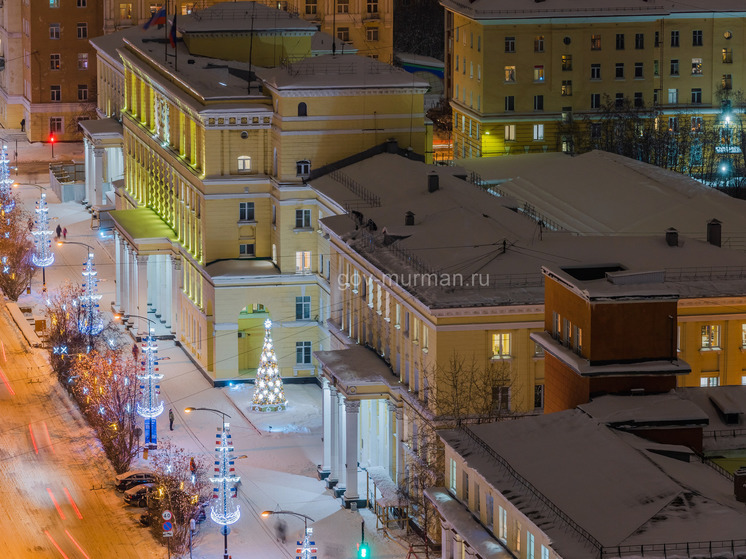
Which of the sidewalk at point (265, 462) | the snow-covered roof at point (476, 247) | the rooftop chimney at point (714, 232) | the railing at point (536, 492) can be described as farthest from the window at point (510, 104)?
the railing at point (536, 492)

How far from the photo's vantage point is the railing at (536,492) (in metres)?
81.1

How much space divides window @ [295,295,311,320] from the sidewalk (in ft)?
14.8

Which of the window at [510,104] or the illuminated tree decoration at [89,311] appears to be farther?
the window at [510,104]

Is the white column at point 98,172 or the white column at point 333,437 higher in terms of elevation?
the white column at point 98,172

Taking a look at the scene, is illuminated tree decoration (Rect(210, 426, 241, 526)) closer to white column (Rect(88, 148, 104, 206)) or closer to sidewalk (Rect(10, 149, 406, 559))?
sidewalk (Rect(10, 149, 406, 559))

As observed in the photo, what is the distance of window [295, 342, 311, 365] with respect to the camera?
14162cm

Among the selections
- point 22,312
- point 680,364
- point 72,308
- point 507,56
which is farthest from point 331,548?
point 507,56

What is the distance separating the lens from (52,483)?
12112cm

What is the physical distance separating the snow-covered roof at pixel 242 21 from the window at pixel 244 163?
22809mm

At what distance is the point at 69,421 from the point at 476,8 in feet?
212

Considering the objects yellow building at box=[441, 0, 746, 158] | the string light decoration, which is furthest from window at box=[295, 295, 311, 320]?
yellow building at box=[441, 0, 746, 158]

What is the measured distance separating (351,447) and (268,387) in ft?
57.4

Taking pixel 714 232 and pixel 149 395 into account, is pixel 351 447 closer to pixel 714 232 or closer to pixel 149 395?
pixel 149 395

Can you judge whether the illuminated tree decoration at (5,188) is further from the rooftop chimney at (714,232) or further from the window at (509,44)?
the rooftop chimney at (714,232)
